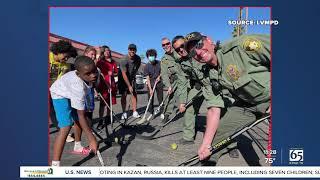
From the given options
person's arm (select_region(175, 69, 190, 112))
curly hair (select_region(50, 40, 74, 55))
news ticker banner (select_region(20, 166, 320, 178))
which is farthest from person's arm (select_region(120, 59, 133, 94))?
news ticker banner (select_region(20, 166, 320, 178))

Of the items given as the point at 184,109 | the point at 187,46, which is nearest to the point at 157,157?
the point at 184,109

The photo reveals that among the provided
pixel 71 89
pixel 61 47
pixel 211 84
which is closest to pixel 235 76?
pixel 211 84

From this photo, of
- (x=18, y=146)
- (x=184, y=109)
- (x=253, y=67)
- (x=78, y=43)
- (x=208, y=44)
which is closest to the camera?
(x=208, y=44)

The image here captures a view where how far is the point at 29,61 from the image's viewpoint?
3402mm

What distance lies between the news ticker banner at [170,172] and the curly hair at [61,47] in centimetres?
103

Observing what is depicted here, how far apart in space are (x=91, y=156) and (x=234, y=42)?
178 centimetres

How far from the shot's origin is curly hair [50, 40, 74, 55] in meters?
3.64

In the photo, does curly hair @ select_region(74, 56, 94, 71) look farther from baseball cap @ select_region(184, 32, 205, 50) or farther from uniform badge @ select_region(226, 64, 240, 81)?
uniform badge @ select_region(226, 64, 240, 81)

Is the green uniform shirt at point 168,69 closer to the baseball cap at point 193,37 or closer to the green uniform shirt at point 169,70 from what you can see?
the green uniform shirt at point 169,70

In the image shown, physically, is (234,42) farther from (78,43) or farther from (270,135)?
(78,43)

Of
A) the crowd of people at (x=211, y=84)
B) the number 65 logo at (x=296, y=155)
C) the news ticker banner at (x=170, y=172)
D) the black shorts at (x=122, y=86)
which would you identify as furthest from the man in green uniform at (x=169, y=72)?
the number 65 logo at (x=296, y=155)

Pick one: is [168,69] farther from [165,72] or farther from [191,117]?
[191,117]

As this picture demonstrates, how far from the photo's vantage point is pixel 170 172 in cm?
352

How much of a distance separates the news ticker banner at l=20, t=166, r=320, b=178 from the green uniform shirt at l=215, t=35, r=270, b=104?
67 cm
